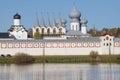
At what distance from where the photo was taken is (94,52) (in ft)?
192

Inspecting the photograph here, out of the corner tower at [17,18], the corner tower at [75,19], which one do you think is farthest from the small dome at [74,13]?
the corner tower at [17,18]

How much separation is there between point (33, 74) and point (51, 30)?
4342 cm

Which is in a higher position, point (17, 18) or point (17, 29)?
point (17, 18)

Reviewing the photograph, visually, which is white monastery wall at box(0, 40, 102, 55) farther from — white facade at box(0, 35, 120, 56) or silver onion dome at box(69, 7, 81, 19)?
silver onion dome at box(69, 7, 81, 19)

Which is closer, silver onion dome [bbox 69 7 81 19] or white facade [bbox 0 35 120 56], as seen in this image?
white facade [bbox 0 35 120 56]

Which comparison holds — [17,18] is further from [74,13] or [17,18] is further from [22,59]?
[22,59]

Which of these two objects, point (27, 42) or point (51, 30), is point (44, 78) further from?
point (51, 30)

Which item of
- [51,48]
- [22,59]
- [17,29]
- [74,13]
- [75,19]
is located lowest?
[22,59]

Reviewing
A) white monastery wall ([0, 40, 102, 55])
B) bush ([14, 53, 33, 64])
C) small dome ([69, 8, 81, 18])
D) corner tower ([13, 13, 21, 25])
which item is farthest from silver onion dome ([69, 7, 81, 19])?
bush ([14, 53, 33, 64])

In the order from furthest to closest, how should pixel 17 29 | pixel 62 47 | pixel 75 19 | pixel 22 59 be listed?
pixel 75 19 < pixel 17 29 < pixel 62 47 < pixel 22 59

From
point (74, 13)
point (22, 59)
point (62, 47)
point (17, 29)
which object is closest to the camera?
point (22, 59)

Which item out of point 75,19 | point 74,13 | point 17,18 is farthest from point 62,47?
point 75,19

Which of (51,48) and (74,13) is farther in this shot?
(74,13)

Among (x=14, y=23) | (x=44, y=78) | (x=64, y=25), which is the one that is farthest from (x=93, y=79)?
(x=64, y=25)
